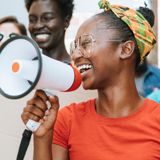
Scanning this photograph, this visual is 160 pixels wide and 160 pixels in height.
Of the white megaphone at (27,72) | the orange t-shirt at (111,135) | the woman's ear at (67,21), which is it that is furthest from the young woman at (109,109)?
the woman's ear at (67,21)

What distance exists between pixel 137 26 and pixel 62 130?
2.43ft

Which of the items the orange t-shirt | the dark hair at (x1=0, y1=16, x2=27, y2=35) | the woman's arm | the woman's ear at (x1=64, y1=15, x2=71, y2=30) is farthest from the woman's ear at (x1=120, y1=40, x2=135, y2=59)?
the dark hair at (x1=0, y1=16, x2=27, y2=35)

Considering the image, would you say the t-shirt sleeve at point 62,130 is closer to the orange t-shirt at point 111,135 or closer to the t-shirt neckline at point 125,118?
the orange t-shirt at point 111,135

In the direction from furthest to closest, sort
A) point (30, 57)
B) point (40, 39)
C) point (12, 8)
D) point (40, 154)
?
point (12, 8), point (40, 39), point (40, 154), point (30, 57)

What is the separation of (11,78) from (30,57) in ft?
0.42

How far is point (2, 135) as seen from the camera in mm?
1772

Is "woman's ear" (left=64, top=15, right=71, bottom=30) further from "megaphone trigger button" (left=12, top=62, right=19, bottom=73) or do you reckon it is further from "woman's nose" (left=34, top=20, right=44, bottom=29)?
"megaphone trigger button" (left=12, top=62, right=19, bottom=73)

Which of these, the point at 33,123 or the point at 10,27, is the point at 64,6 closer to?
the point at 10,27

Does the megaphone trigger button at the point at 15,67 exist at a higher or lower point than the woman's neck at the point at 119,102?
higher

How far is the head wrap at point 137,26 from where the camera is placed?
4.19ft

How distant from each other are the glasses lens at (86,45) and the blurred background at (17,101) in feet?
1.60

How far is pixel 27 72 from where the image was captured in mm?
896

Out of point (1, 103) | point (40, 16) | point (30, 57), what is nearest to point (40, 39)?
point (40, 16)

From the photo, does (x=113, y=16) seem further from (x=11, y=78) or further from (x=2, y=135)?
(x=2, y=135)
